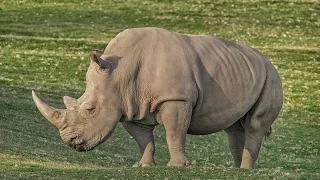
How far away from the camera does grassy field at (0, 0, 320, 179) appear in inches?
711

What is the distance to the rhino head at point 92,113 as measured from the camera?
609 inches

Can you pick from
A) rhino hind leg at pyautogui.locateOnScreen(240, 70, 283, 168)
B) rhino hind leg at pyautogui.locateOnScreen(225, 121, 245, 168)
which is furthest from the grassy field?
rhino hind leg at pyautogui.locateOnScreen(240, 70, 283, 168)

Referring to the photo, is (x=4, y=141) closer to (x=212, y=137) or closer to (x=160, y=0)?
(x=212, y=137)

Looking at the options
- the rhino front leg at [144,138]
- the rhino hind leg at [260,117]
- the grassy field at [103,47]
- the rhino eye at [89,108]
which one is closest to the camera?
the rhino eye at [89,108]

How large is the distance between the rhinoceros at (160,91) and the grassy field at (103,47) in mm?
576

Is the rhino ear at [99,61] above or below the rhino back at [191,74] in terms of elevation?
above

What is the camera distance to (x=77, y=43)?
42469 mm

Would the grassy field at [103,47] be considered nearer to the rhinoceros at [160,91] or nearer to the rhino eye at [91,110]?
the rhinoceros at [160,91]

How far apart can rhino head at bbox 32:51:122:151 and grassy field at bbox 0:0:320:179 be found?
48 cm

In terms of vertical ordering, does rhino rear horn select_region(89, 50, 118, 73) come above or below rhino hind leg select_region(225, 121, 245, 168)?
above

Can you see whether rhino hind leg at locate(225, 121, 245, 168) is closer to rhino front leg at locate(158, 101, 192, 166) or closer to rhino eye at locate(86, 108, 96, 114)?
rhino front leg at locate(158, 101, 192, 166)

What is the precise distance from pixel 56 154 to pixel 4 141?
1036mm

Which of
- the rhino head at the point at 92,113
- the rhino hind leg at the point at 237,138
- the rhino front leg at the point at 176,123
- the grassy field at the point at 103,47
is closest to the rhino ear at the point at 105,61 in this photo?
the rhino head at the point at 92,113

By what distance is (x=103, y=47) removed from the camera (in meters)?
42.1
